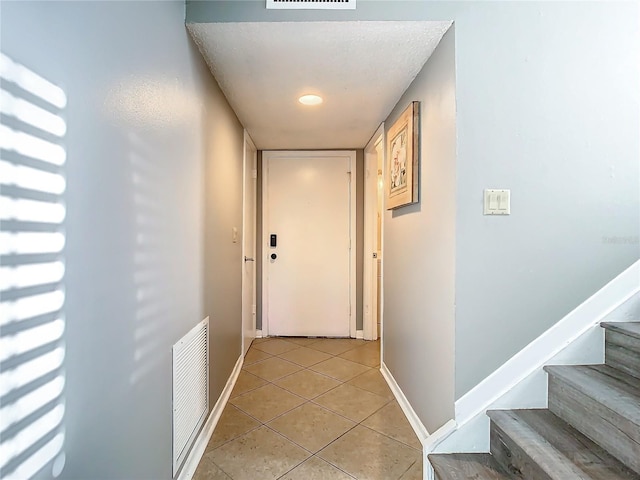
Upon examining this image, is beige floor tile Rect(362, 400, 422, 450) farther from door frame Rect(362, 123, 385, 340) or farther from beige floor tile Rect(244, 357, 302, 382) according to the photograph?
door frame Rect(362, 123, 385, 340)

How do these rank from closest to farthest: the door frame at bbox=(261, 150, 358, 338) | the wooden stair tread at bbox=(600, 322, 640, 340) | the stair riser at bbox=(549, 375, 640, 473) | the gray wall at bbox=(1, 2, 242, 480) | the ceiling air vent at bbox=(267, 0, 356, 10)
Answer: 1. the gray wall at bbox=(1, 2, 242, 480)
2. the stair riser at bbox=(549, 375, 640, 473)
3. the wooden stair tread at bbox=(600, 322, 640, 340)
4. the ceiling air vent at bbox=(267, 0, 356, 10)
5. the door frame at bbox=(261, 150, 358, 338)

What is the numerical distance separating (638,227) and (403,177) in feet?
3.70

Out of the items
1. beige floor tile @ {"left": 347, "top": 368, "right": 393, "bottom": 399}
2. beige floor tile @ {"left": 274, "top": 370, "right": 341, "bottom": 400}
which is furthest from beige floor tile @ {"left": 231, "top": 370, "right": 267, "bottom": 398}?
beige floor tile @ {"left": 347, "top": 368, "right": 393, "bottom": 399}

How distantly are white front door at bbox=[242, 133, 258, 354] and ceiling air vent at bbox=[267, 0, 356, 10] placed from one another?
160cm

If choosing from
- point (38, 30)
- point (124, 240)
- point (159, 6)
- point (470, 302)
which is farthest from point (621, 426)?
point (159, 6)

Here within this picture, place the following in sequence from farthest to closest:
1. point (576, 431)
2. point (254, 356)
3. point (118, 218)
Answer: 1. point (254, 356)
2. point (576, 431)
3. point (118, 218)

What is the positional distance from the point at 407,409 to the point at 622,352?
1.13 meters

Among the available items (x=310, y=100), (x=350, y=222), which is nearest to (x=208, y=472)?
(x=310, y=100)

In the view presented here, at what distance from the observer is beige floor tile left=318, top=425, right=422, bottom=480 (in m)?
1.61

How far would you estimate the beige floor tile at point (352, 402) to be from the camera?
6.98ft

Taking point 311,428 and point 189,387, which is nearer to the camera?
point 189,387

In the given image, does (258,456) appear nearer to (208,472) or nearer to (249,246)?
(208,472)

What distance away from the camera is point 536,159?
151cm

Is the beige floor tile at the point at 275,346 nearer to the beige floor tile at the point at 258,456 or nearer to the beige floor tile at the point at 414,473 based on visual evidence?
the beige floor tile at the point at 258,456
